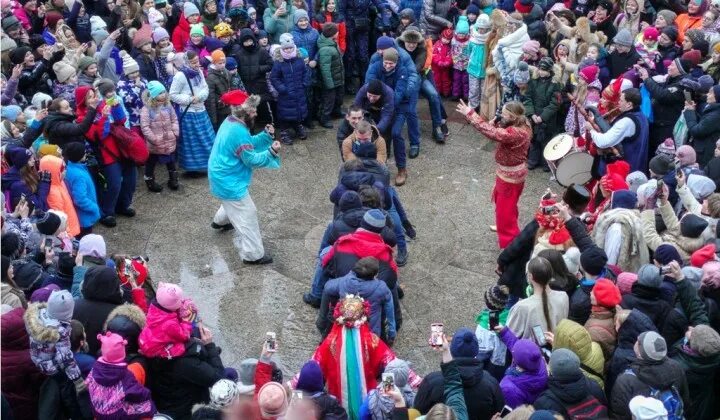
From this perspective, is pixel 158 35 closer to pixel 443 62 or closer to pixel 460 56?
pixel 443 62

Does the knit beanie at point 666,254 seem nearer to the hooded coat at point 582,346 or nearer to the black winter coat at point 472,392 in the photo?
the hooded coat at point 582,346

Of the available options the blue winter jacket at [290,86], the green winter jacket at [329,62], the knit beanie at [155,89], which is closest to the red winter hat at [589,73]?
the green winter jacket at [329,62]

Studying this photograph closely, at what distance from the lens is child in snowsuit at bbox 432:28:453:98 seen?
45.6ft

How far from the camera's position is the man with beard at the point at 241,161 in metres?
9.78

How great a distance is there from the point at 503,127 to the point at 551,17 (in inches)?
132

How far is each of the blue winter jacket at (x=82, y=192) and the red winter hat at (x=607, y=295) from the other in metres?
5.40

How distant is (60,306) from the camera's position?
22.1 ft

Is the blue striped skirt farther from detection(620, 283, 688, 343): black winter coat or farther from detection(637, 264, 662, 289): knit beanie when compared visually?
detection(637, 264, 662, 289): knit beanie

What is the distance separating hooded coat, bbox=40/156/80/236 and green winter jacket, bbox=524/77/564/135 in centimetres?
572

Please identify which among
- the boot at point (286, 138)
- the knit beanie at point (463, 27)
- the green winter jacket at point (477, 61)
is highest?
the knit beanie at point (463, 27)

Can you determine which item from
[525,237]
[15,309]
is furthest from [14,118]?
[525,237]

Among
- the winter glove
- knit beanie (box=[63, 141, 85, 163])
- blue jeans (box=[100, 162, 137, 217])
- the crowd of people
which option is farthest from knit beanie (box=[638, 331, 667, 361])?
blue jeans (box=[100, 162, 137, 217])

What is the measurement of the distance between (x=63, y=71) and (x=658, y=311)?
7.14 metres

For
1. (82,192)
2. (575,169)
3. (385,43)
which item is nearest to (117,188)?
Result: (82,192)
